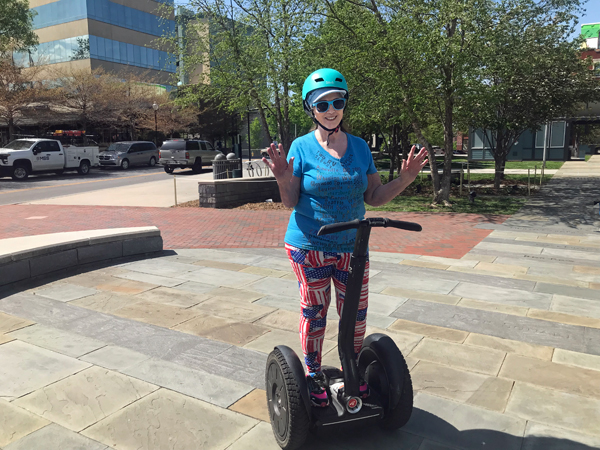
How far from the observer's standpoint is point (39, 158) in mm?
24219

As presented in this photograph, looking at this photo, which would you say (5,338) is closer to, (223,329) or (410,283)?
(223,329)

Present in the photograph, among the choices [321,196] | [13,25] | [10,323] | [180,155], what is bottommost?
[10,323]

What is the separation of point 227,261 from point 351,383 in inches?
193

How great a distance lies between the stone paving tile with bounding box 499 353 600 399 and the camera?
3469mm

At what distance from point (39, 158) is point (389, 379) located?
2540 cm

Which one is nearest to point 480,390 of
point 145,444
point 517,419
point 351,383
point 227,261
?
point 517,419

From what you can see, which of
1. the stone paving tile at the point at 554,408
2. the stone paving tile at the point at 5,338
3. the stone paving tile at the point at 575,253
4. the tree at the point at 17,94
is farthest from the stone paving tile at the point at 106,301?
the tree at the point at 17,94

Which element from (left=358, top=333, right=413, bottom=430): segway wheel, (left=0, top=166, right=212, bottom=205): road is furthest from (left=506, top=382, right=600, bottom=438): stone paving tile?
(left=0, top=166, right=212, bottom=205): road

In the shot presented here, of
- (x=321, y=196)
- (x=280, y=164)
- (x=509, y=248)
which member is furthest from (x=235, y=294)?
(x=509, y=248)

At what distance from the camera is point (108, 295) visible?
5480 mm

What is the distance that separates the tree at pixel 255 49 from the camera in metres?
15.0

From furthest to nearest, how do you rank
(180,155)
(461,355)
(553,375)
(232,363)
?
(180,155)
(461,355)
(232,363)
(553,375)

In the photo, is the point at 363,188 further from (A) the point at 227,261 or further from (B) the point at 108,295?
(A) the point at 227,261

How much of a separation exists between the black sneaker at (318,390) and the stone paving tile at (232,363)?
32.8 inches
